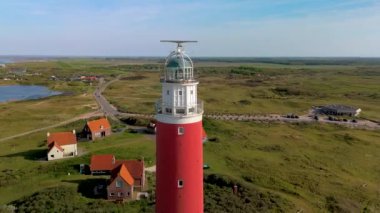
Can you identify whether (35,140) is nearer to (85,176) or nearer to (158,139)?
(85,176)

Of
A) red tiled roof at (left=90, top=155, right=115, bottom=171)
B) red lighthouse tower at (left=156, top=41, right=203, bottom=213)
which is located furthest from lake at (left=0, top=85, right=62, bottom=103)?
red lighthouse tower at (left=156, top=41, right=203, bottom=213)

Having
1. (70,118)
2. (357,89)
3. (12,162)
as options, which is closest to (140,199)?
(12,162)

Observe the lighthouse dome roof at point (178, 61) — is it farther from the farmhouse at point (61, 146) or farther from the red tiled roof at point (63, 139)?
the red tiled roof at point (63, 139)

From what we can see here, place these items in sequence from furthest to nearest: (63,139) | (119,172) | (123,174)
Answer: (63,139)
(119,172)
(123,174)

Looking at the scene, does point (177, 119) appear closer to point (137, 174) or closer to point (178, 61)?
point (178, 61)

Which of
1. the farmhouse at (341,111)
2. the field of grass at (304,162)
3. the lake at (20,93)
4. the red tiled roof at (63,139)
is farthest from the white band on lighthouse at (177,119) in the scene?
the lake at (20,93)

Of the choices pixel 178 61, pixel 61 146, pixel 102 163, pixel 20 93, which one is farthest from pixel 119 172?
pixel 20 93
